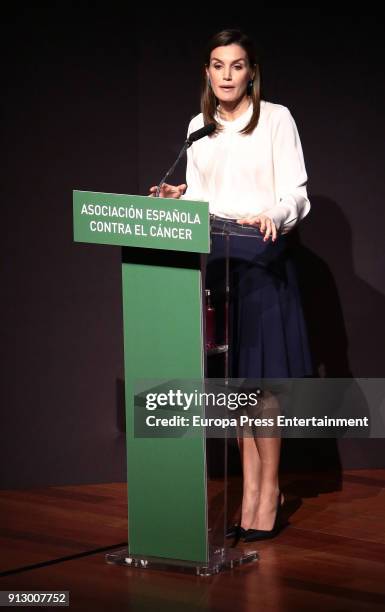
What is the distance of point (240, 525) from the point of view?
3.73 meters

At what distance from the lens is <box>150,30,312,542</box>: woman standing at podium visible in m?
3.58

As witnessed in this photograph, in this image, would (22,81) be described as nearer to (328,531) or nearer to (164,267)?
(164,267)

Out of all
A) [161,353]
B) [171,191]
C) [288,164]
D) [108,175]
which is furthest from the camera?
[108,175]

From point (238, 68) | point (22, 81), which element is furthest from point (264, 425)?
point (22, 81)

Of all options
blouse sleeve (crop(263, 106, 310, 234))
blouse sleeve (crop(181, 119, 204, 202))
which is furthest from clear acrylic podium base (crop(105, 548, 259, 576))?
blouse sleeve (crop(181, 119, 204, 202))

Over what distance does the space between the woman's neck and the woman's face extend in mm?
29

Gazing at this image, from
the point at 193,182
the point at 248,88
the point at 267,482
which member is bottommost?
the point at 267,482

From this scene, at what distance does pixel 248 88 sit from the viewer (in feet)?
12.0

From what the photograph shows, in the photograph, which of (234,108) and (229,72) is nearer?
(229,72)

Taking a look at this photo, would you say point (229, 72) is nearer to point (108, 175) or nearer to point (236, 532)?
point (108, 175)

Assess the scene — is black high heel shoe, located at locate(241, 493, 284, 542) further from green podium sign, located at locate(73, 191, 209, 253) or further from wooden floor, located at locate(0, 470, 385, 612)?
green podium sign, located at locate(73, 191, 209, 253)

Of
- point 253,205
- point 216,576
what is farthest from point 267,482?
point 253,205

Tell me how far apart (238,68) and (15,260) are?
1550 millimetres

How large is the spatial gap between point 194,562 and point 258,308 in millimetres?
932
